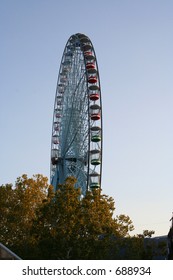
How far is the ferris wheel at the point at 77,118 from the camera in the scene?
183 ft

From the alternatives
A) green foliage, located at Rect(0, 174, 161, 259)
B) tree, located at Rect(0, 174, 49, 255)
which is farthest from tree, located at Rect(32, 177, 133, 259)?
tree, located at Rect(0, 174, 49, 255)

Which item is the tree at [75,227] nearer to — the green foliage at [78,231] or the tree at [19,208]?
the green foliage at [78,231]

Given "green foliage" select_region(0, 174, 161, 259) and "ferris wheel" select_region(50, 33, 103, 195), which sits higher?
"ferris wheel" select_region(50, 33, 103, 195)

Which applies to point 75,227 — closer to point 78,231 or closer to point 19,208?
point 78,231

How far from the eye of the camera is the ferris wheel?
5564 cm

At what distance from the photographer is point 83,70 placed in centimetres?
6197

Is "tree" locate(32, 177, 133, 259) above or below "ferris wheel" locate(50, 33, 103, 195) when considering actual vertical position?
below

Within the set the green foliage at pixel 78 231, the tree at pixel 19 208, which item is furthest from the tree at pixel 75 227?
the tree at pixel 19 208

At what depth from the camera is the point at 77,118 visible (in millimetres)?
61281

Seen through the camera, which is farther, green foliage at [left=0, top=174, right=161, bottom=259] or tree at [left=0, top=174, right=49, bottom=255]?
tree at [left=0, top=174, right=49, bottom=255]

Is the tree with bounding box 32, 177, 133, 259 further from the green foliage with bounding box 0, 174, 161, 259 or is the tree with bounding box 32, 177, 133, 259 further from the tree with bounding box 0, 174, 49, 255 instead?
the tree with bounding box 0, 174, 49, 255

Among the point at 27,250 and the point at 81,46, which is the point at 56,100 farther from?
the point at 27,250
